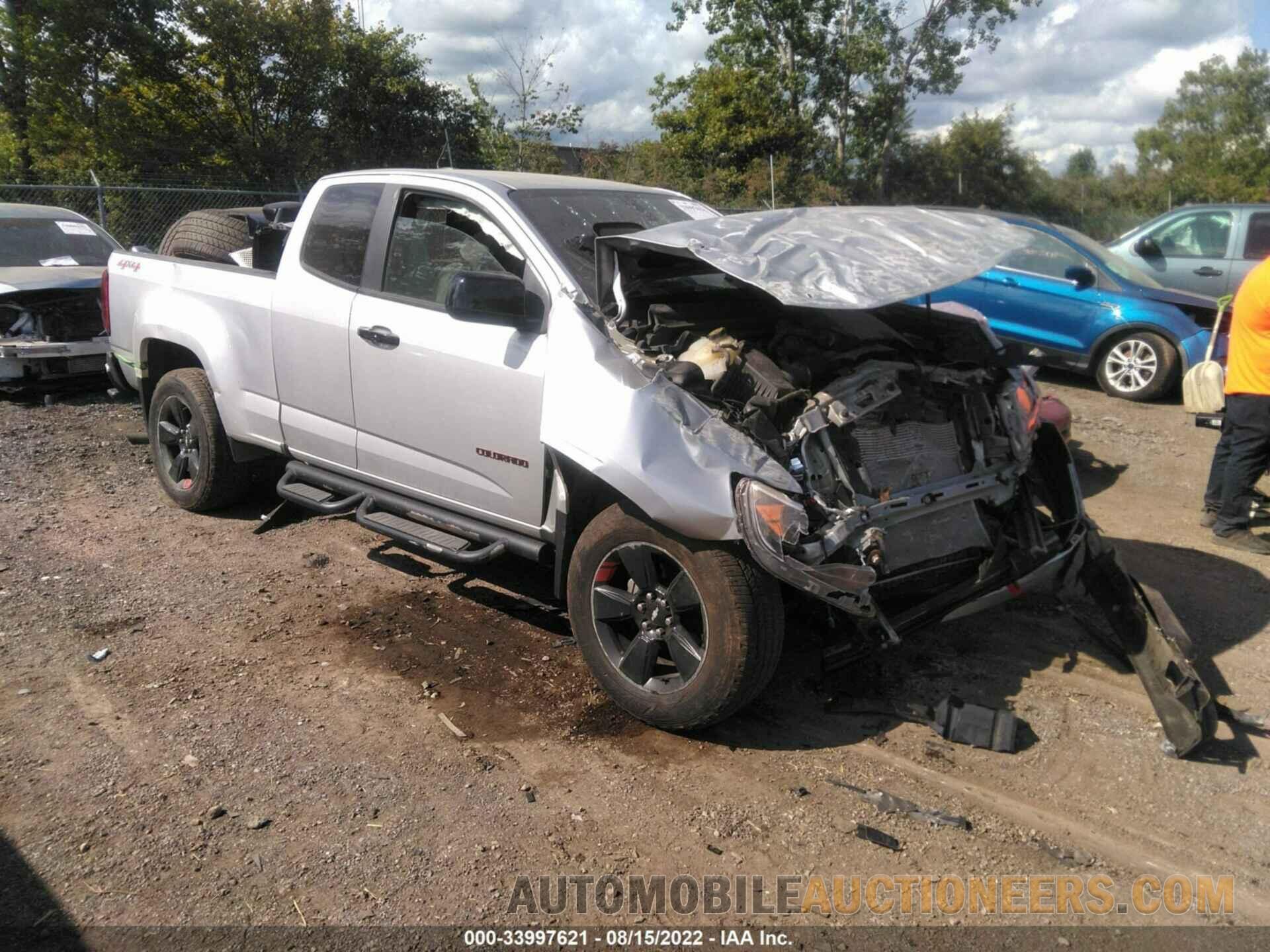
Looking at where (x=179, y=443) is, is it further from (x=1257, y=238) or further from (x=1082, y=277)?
(x=1257, y=238)

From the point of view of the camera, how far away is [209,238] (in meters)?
6.87

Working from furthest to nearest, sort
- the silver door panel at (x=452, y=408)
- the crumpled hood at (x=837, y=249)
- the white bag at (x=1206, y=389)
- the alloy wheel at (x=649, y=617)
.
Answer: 1. the white bag at (x=1206, y=389)
2. the silver door panel at (x=452, y=408)
3. the alloy wheel at (x=649, y=617)
4. the crumpled hood at (x=837, y=249)

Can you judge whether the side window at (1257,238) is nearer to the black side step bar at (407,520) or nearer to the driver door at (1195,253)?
the driver door at (1195,253)

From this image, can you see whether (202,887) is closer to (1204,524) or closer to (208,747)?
(208,747)

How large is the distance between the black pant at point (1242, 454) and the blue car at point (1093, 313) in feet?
11.5

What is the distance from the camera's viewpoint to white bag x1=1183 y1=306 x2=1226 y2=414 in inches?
261

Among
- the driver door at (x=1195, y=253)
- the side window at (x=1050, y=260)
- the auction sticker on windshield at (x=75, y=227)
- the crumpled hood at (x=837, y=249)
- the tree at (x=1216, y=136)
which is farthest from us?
the tree at (x=1216, y=136)

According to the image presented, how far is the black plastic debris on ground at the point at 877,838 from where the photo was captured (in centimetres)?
321

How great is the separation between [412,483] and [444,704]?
1168 millimetres

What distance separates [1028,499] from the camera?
4375 millimetres

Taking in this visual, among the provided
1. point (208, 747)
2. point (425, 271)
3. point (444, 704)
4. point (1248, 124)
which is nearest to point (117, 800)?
point (208, 747)

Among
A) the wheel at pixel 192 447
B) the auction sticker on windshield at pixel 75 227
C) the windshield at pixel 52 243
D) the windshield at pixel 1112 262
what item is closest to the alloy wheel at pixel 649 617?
the wheel at pixel 192 447

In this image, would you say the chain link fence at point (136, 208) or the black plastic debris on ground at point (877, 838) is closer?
the black plastic debris on ground at point (877, 838)

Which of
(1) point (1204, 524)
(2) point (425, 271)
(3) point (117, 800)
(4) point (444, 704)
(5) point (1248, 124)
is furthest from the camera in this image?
(5) point (1248, 124)
